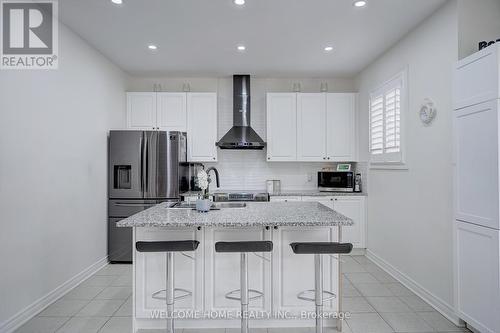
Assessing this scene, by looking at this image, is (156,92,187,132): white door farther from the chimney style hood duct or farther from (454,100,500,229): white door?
(454,100,500,229): white door

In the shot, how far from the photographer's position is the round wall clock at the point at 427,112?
2.85m

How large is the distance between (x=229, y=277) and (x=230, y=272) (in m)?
0.04

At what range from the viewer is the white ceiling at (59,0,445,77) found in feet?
9.10

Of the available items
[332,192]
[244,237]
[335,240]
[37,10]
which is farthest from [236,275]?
[37,10]

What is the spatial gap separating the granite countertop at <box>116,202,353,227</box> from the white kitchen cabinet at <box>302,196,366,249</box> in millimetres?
1834

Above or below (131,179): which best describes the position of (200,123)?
above

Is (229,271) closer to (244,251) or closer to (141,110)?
(244,251)

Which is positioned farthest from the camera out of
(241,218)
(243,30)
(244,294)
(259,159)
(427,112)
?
(259,159)

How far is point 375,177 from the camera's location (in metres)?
4.19

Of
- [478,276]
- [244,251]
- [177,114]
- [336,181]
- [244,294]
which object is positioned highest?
[177,114]

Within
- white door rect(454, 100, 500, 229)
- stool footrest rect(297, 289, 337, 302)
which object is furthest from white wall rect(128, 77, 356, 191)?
white door rect(454, 100, 500, 229)

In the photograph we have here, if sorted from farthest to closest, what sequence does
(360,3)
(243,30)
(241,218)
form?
(243,30) → (360,3) → (241,218)

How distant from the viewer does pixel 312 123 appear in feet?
15.6

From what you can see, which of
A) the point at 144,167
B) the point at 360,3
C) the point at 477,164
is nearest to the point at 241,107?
the point at 144,167
